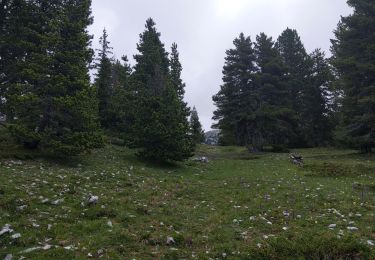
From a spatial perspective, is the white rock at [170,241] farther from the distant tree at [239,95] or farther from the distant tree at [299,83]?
the distant tree at [299,83]

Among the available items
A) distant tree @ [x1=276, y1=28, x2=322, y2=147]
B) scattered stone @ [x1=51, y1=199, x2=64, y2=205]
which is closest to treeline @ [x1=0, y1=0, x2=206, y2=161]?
scattered stone @ [x1=51, y1=199, x2=64, y2=205]

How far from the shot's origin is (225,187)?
24.0 meters

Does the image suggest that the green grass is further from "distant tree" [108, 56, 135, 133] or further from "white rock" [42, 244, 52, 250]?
"distant tree" [108, 56, 135, 133]

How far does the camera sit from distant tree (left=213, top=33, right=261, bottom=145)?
54.2m

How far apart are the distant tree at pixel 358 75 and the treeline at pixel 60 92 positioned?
63.7 feet

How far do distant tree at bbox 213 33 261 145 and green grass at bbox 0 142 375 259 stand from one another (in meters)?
26.5

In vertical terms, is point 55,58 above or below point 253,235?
above

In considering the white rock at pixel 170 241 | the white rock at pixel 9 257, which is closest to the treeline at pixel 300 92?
the white rock at pixel 170 241

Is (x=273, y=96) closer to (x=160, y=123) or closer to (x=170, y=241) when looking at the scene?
(x=160, y=123)

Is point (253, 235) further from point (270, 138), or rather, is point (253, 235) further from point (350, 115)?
point (270, 138)

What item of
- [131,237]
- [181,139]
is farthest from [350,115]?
[131,237]

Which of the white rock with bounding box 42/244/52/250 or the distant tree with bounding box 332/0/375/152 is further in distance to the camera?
the distant tree with bounding box 332/0/375/152

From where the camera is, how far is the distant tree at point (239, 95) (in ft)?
178

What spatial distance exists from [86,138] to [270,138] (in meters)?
39.8
